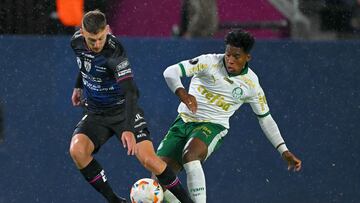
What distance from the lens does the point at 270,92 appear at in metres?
11.4

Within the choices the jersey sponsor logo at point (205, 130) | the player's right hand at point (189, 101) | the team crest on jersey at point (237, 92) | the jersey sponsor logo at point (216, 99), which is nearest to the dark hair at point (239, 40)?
the team crest on jersey at point (237, 92)

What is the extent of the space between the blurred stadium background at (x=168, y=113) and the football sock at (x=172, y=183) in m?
2.12

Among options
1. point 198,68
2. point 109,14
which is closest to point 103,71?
point 198,68

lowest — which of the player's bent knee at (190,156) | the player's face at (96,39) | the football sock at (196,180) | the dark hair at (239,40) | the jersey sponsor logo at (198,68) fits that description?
the football sock at (196,180)

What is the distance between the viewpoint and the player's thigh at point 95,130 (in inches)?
368

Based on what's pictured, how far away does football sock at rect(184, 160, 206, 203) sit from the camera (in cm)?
931

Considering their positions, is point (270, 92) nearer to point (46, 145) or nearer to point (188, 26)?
point (188, 26)

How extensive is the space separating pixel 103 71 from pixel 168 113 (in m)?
2.24

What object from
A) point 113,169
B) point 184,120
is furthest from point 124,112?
point 113,169

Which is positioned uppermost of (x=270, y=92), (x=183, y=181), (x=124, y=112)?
(x=124, y=112)

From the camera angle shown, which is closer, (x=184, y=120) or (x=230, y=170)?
(x=184, y=120)

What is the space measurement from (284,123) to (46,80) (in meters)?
2.67

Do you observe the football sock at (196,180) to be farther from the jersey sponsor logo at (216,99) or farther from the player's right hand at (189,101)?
the jersey sponsor logo at (216,99)

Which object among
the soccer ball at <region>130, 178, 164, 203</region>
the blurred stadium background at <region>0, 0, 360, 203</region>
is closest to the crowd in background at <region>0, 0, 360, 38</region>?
the blurred stadium background at <region>0, 0, 360, 203</region>
